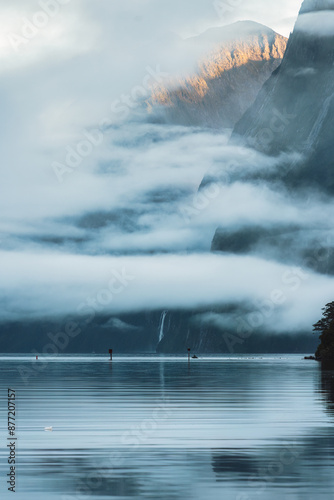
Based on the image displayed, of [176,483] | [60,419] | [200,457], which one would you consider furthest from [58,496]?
[60,419]

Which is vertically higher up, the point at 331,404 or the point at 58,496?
the point at 331,404

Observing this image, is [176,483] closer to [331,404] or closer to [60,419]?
[60,419]

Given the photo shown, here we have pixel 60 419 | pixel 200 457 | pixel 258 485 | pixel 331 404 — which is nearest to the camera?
pixel 258 485

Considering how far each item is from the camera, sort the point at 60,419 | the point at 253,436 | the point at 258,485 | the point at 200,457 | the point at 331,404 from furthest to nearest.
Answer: the point at 331,404, the point at 60,419, the point at 253,436, the point at 200,457, the point at 258,485

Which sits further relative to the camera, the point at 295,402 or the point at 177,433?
the point at 295,402

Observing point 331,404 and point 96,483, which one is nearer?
point 96,483

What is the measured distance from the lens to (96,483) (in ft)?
87.7

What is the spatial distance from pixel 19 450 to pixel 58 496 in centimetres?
949

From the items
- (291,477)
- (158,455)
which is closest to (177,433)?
(158,455)

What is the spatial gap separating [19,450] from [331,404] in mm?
27588

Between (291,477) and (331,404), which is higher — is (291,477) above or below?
below

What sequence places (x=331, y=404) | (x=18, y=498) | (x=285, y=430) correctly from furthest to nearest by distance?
(x=331, y=404) < (x=285, y=430) < (x=18, y=498)

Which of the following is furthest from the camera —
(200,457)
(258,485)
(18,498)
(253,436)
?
(253,436)

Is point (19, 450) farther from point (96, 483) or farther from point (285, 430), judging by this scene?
point (285, 430)
